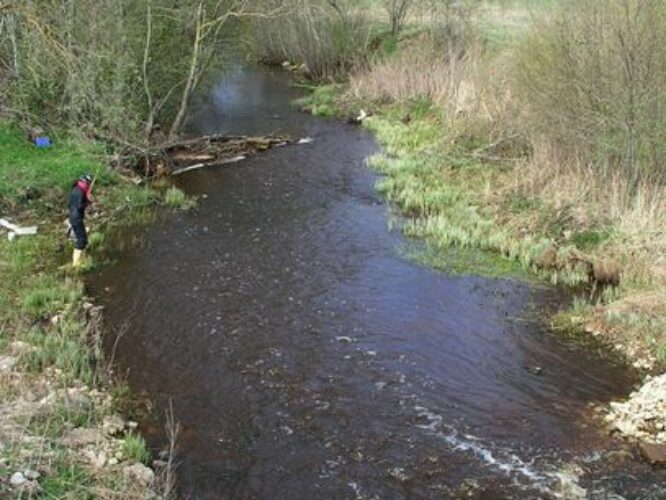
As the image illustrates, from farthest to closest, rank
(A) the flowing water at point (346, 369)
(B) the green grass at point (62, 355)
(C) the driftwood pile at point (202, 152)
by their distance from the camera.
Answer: (C) the driftwood pile at point (202, 152) < (B) the green grass at point (62, 355) < (A) the flowing water at point (346, 369)

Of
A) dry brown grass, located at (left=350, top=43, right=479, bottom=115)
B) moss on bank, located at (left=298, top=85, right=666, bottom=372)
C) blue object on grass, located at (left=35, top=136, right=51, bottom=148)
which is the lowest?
moss on bank, located at (left=298, top=85, right=666, bottom=372)

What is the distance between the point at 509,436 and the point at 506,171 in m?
12.0

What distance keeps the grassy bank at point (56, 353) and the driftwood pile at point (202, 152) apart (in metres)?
2.18

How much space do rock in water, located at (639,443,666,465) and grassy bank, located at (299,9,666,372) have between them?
251 cm

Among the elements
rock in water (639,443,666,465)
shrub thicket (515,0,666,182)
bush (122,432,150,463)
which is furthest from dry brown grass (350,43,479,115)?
bush (122,432,150,463)

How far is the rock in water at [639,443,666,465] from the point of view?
9.13 meters

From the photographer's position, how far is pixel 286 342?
1217 cm

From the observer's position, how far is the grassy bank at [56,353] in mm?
7625

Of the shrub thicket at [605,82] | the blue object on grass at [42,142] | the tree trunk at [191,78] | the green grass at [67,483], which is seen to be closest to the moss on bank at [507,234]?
the shrub thicket at [605,82]

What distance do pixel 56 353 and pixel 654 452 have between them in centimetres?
827

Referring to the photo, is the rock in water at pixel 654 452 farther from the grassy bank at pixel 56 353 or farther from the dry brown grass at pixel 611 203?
the grassy bank at pixel 56 353

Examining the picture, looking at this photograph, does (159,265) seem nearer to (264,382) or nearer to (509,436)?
(264,382)

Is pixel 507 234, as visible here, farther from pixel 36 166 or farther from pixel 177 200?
pixel 36 166

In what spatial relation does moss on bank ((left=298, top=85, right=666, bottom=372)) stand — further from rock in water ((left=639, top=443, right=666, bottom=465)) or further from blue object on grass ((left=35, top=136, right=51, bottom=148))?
blue object on grass ((left=35, top=136, right=51, bottom=148))
